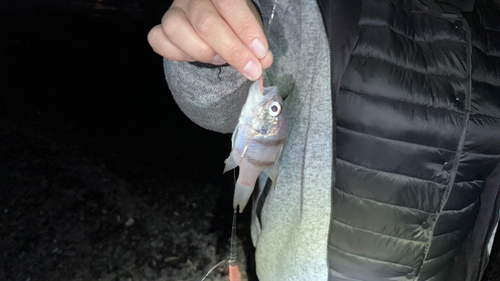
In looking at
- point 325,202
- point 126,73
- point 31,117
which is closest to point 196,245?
point 325,202

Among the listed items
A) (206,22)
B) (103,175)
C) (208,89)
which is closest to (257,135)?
(208,89)

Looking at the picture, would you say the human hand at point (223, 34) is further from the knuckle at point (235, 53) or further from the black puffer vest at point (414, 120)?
the black puffer vest at point (414, 120)

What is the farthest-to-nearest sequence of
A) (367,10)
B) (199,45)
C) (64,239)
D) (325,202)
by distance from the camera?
(64,239) < (325,202) < (367,10) < (199,45)

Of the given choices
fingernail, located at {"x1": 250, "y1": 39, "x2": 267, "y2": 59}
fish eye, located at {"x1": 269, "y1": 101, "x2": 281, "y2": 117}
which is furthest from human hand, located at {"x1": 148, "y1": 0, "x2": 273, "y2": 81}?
fish eye, located at {"x1": 269, "y1": 101, "x2": 281, "y2": 117}

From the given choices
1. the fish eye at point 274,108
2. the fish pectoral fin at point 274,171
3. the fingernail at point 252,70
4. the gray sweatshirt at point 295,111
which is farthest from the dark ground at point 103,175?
the fingernail at point 252,70

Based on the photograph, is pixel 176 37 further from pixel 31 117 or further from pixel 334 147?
pixel 31 117

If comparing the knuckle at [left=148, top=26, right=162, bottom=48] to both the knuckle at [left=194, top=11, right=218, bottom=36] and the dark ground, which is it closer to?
the knuckle at [left=194, top=11, right=218, bottom=36]
